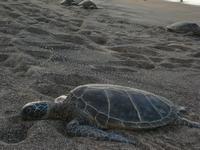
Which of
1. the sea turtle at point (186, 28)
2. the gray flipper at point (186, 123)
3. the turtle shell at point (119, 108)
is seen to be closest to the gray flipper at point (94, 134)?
the turtle shell at point (119, 108)

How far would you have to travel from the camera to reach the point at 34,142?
9.67 ft

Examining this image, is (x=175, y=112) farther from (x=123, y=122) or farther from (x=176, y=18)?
(x=176, y=18)

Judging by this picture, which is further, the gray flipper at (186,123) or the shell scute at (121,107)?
the gray flipper at (186,123)

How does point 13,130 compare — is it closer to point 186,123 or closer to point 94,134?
point 94,134

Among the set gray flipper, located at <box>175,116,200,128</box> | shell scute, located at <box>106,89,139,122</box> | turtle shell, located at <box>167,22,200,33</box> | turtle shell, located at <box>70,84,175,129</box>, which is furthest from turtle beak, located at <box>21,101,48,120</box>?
turtle shell, located at <box>167,22,200,33</box>

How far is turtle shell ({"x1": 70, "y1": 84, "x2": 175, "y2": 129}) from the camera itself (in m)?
3.21

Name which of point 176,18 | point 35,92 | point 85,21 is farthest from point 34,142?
point 176,18

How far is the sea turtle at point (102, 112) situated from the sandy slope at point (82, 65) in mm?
72

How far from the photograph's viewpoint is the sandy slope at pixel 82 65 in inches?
124

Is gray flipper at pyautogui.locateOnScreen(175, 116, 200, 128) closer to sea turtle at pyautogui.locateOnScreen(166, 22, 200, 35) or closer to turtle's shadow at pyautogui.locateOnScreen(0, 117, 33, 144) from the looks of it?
turtle's shadow at pyautogui.locateOnScreen(0, 117, 33, 144)

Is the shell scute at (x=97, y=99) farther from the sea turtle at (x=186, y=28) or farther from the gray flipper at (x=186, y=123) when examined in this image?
the sea turtle at (x=186, y=28)

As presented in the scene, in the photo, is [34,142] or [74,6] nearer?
[34,142]

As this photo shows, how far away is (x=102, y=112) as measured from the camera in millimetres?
3211

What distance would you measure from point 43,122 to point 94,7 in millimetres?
8882
